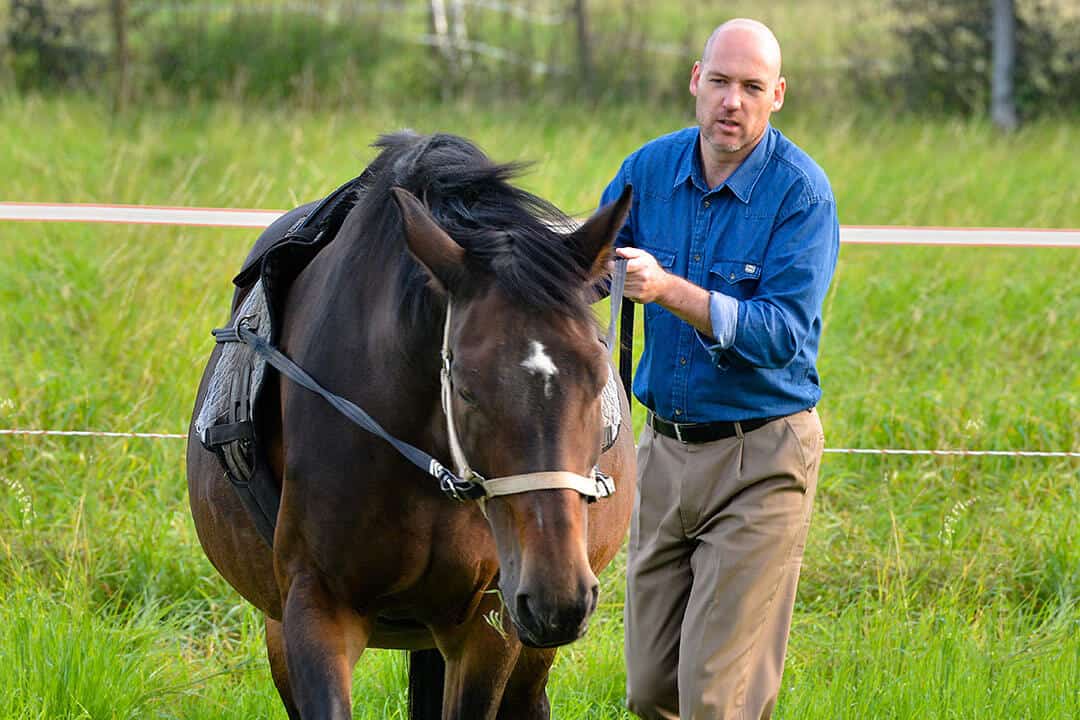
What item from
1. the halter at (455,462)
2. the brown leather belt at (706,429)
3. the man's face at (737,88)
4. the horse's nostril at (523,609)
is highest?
the man's face at (737,88)

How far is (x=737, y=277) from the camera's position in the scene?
3.44 m

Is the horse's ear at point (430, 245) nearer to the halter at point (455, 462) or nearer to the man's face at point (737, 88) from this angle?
the halter at point (455, 462)

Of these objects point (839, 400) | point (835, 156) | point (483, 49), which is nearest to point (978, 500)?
point (839, 400)

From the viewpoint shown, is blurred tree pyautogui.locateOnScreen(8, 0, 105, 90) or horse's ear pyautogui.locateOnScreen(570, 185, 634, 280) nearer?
horse's ear pyautogui.locateOnScreen(570, 185, 634, 280)

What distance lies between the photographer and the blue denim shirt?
131 inches

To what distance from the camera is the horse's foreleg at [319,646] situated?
10.2ft

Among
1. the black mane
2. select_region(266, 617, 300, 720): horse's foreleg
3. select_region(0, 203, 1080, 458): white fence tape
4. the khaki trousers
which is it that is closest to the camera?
the black mane

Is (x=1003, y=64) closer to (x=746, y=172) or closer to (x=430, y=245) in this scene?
(x=746, y=172)

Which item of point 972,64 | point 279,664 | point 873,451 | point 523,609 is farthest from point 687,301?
point 972,64

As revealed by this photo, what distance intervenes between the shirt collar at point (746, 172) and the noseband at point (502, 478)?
1040mm

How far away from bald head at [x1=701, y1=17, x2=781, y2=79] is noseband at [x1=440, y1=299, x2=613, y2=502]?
1.13 m

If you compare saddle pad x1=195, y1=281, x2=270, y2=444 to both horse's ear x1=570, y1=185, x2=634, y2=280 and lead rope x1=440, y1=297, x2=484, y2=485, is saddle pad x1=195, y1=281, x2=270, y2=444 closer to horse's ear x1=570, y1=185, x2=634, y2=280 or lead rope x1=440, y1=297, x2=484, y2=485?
lead rope x1=440, y1=297, x2=484, y2=485

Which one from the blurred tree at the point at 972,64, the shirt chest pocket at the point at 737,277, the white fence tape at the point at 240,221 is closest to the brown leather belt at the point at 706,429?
the shirt chest pocket at the point at 737,277

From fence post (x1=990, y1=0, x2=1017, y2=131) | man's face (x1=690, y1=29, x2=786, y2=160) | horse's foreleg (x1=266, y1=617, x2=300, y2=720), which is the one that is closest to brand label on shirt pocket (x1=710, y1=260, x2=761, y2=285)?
man's face (x1=690, y1=29, x2=786, y2=160)
